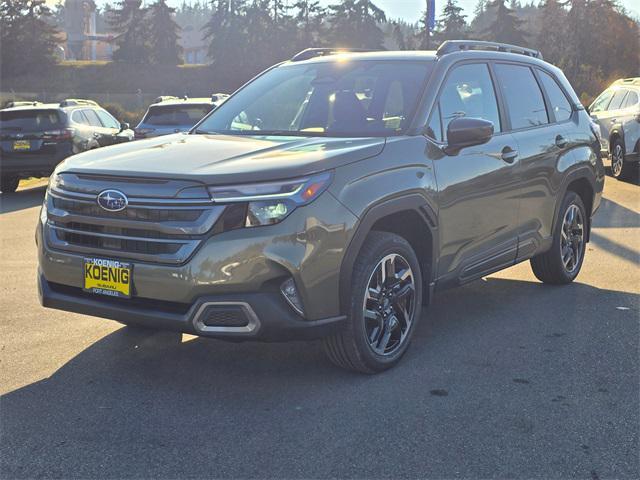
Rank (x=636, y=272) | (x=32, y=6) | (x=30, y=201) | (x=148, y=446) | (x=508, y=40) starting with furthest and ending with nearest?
1. (x=32, y=6)
2. (x=508, y=40)
3. (x=30, y=201)
4. (x=636, y=272)
5. (x=148, y=446)

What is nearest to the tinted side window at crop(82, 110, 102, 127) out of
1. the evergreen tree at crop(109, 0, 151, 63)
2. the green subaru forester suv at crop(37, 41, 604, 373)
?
the green subaru forester suv at crop(37, 41, 604, 373)

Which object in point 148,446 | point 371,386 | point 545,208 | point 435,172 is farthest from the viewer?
point 545,208

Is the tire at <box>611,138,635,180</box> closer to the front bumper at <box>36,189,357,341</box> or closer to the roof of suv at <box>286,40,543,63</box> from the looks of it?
the roof of suv at <box>286,40,543,63</box>

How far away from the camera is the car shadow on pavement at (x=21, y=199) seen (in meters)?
12.9

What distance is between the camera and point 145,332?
541 cm

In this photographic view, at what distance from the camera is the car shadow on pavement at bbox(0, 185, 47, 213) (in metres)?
12.9

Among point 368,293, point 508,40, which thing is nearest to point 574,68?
point 508,40

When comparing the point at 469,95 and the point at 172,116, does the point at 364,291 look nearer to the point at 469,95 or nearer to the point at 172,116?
the point at 469,95

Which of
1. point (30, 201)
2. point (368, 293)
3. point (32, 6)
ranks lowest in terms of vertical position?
point (30, 201)

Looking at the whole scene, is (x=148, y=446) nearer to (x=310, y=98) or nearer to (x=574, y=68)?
(x=310, y=98)

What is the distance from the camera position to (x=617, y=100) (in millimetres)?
15797

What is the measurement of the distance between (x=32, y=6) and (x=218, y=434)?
252 ft

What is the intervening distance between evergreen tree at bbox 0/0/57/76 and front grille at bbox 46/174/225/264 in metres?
72.0

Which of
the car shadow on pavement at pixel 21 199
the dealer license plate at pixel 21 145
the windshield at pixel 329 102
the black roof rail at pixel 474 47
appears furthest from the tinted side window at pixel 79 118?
the black roof rail at pixel 474 47
